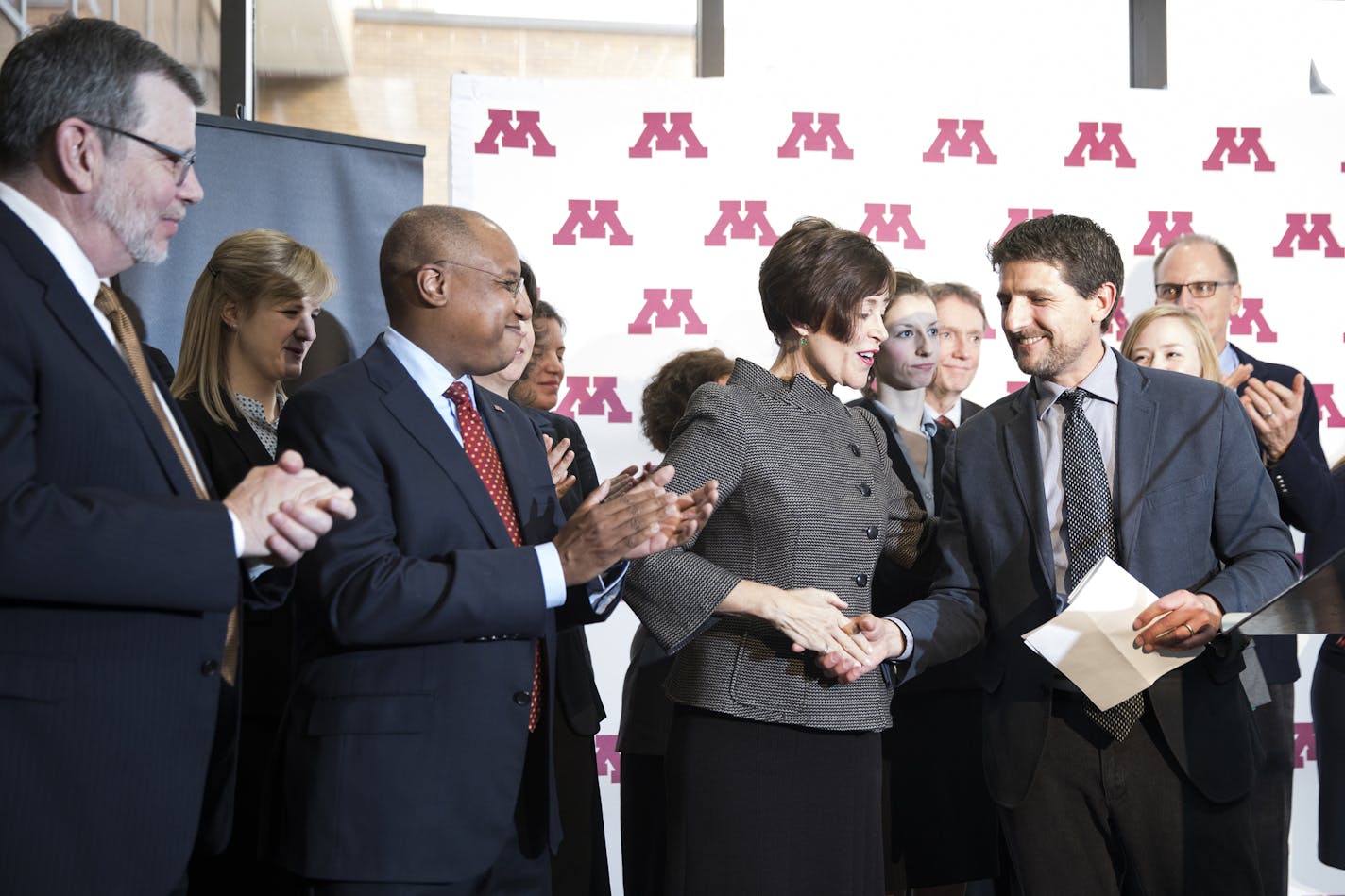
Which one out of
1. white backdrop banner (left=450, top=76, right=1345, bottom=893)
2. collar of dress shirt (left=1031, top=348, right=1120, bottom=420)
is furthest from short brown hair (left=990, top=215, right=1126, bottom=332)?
white backdrop banner (left=450, top=76, right=1345, bottom=893)

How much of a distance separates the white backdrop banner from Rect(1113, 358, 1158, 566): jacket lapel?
2279 mm

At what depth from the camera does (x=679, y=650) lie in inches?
103

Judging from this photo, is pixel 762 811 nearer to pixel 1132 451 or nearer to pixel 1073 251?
pixel 1132 451

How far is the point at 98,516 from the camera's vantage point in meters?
1.54

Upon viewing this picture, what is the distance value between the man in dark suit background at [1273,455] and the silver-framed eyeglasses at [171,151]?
234 cm

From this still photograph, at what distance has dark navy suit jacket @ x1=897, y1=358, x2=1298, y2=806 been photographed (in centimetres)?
239

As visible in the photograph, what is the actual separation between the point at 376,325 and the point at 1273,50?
155 inches

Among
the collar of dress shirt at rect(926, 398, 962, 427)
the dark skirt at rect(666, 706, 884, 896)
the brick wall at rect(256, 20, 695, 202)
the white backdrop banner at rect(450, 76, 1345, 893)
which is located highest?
the brick wall at rect(256, 20, 695, 202)

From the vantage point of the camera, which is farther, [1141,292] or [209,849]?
[1141,292]

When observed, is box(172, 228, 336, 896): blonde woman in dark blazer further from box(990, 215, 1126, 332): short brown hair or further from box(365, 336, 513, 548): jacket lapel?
box(990, 215, 1126, 332): short brown hair

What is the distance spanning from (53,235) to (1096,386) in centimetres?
197

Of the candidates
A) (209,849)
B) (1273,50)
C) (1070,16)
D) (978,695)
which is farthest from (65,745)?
(1273,50)

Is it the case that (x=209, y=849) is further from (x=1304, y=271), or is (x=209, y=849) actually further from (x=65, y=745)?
(x=1304, y=271)

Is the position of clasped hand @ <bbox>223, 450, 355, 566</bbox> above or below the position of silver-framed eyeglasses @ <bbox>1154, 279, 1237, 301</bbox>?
below
